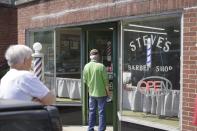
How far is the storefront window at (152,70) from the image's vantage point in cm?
709

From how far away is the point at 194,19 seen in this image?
6.51 meters

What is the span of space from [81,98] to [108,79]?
1.30 meters

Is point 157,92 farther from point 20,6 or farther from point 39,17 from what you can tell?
point 20,6

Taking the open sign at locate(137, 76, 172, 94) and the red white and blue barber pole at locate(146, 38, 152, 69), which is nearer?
the open sign at locate(137, 76, 172, 94)

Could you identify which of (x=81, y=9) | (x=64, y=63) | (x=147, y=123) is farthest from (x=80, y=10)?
A: (x=147, y=123)

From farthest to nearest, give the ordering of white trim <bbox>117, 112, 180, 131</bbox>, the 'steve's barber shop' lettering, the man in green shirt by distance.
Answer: the man in green shirt, the 'steve's barber shop' lettering, white trim <bbox>117, 112, 180, 131</bbox>

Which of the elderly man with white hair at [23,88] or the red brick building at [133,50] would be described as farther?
the red brick building at [133,50]

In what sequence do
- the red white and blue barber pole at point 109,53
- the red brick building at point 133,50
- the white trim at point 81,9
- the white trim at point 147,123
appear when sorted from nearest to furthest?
the red brick building at point 133,50, the white trim at point 147,123, the white trim at point 81,9, the red white and blue barber pole at point 109,53

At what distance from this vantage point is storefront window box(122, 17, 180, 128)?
7.09 meters

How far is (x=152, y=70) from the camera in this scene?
24.8 feet

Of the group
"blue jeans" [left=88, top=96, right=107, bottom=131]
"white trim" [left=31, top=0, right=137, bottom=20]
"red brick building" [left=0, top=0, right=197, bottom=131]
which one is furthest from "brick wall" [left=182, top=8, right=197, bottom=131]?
"blue jeans" [left=88, top=96, right=107, bottom=131]

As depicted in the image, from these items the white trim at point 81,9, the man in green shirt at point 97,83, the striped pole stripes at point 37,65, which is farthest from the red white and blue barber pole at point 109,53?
the striped pole stripes at point 37,65

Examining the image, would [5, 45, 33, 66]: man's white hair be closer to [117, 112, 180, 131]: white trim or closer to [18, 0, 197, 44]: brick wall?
[18, 0, 197, 44]: brick wall

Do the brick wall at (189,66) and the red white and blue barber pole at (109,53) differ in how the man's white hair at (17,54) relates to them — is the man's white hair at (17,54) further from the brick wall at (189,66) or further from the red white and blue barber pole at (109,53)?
the red white and blue barber pole at (109,53)
